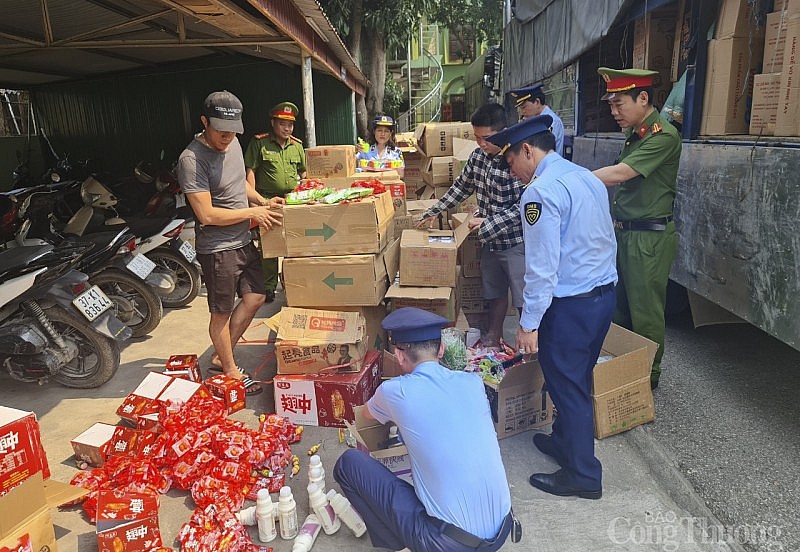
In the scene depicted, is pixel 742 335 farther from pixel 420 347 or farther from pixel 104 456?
pixel 104 456

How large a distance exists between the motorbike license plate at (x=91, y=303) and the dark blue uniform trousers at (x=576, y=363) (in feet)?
10.0

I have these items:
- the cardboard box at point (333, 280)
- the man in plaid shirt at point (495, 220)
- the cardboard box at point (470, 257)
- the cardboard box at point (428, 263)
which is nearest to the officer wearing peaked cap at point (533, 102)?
the man in plaid shirt at point (495, 220)

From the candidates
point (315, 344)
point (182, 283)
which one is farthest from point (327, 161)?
point (315, 344)

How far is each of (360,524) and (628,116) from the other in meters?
2.74

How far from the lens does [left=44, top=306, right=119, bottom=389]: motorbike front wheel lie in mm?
3898

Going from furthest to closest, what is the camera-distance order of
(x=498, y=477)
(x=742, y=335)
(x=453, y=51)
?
(x=453, y=51), (x=742, y=335), (x=498, y=477)

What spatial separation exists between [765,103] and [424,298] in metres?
2.43

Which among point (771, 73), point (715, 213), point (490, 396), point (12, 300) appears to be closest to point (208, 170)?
point (12, 300)

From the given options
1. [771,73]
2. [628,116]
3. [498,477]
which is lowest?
[498,477]

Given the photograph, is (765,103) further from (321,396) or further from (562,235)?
(321,396)

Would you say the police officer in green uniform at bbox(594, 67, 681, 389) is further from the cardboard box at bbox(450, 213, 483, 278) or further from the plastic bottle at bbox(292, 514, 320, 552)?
the plastic bottle at bbox(292, 514, 320, 552)

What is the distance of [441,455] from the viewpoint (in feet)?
6.42

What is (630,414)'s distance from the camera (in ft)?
10.6

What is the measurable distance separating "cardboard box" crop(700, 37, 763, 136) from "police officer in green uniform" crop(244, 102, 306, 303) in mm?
3536
